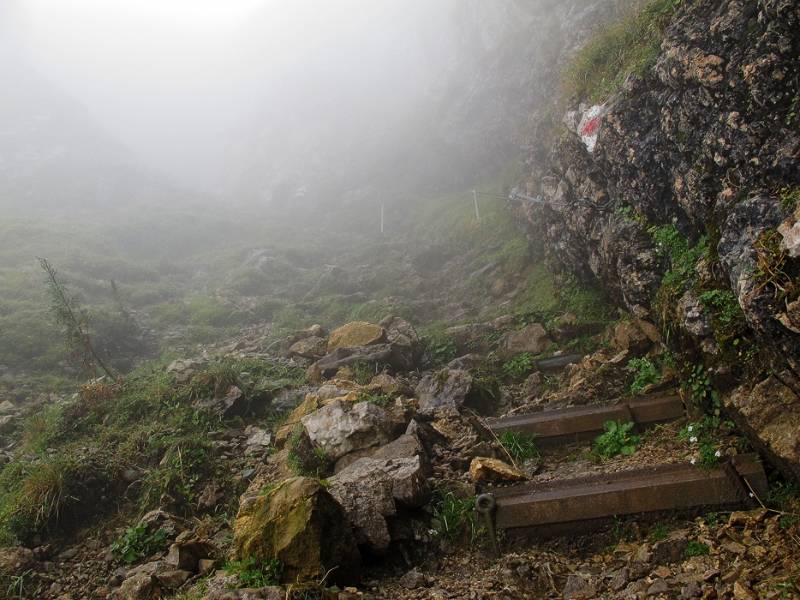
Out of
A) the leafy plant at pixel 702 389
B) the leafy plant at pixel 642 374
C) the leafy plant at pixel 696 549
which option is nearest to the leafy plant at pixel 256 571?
the leafy plant at pixel 696 549

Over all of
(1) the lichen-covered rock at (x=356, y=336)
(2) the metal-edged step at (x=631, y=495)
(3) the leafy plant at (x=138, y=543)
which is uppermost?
(1) the lichen-covered rock at (x=356, y=336)

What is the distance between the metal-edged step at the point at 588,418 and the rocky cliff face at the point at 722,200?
2.31 feet

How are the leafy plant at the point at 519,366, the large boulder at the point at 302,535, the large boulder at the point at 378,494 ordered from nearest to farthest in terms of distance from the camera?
the large boulder at the point at 302,535 < the large boulder at the point at 378,494 < the leafy plant at the point at 519,366

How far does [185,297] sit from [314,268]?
518 centimetres

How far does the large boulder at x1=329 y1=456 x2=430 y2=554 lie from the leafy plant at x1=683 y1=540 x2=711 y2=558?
2.30 metres

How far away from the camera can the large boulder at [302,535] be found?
13.8ft

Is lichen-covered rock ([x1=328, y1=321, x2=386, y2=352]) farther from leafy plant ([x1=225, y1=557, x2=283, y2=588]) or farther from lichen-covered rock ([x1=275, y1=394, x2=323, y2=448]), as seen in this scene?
leafy plant ([x1=225, y1=557, x2=283, y2=588])

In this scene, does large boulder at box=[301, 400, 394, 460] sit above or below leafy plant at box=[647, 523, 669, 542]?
above

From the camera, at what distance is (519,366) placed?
875cm

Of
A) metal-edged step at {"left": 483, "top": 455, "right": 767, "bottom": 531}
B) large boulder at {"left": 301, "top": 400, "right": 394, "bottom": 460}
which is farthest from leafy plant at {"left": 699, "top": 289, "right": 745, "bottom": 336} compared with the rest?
large boulder at {"left": 301, "top": 400, "right": 394, "bottom": 460}

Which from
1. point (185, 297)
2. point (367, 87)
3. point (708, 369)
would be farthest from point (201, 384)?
point (367, 87)

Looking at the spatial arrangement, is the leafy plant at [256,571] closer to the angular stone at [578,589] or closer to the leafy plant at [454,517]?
the leafy plant at [454,517]

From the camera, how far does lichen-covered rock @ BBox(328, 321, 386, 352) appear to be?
1040 centimetres

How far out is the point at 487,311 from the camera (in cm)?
1216
